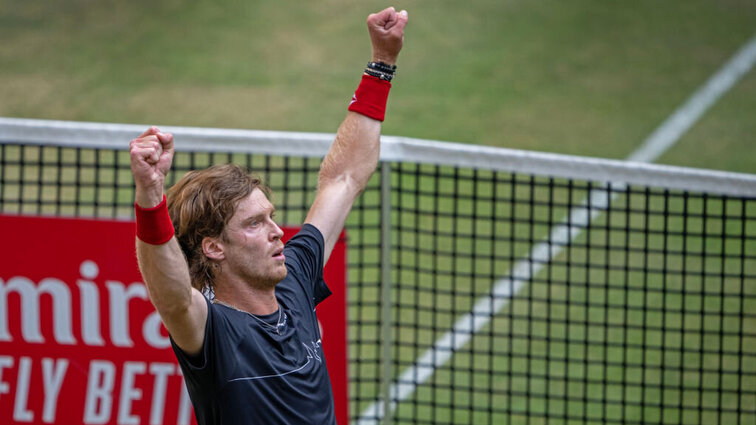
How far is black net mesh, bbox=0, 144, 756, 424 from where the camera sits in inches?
235

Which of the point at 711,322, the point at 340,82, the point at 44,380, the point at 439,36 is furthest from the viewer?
the point at 439,36

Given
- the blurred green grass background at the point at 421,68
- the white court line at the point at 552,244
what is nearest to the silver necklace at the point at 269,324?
the white court line at the point at 552,244

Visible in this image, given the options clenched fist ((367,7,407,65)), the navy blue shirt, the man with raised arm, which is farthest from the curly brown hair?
clenched fist ((367,7,407,65))

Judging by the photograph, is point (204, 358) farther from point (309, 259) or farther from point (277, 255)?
point (309, 259)

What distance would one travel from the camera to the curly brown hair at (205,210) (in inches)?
132

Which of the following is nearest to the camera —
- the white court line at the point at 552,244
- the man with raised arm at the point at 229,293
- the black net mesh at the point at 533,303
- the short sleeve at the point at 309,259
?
the man with raised arm at the point at 229,293

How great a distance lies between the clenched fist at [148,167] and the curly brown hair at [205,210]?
515mm

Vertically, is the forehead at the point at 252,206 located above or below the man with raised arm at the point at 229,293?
above

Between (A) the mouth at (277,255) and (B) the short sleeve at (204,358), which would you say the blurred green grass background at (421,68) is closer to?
(A) the mouth at (277,255)

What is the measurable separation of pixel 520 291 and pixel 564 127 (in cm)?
374

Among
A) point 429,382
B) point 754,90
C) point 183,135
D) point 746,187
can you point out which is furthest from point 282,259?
point 754,90

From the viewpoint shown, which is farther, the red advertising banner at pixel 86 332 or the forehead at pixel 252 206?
the red advertising banner at pixel 86 332

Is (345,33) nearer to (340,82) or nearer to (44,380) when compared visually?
(340,82)

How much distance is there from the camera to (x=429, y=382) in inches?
276
